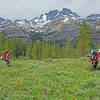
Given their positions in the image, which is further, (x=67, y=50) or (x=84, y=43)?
(x=67, y=50)

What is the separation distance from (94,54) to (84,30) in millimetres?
44048

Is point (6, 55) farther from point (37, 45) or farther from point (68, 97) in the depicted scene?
point (37, 45)

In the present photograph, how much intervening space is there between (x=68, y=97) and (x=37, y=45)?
90313 millimetres

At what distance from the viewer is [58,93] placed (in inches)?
372

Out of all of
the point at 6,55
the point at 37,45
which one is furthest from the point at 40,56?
the point at 6,55

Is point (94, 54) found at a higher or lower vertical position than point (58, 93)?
higher

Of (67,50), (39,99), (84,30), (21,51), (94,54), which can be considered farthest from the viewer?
(21,51)

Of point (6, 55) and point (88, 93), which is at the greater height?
point (6, 55)

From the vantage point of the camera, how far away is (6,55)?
22484 millimetres

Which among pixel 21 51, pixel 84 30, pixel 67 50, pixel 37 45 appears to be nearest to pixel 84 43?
pixel 84 30

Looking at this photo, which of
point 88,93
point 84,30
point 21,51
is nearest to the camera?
point 88,93

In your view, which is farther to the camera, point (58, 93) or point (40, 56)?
point (40, 56)

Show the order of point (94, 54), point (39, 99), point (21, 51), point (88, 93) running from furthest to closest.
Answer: point (21, 51)
point (94, 54)
point (88, 93)
point (39, 99)

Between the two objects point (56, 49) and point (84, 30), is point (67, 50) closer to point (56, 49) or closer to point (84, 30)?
point (56, 49)
